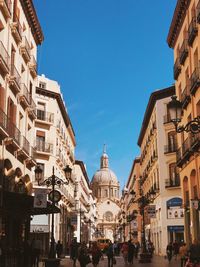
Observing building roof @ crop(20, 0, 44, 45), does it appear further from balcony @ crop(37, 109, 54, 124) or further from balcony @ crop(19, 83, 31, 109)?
balcony @ crop(37, 109, 54, 124)

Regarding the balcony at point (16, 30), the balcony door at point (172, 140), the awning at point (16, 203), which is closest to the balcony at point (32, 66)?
the balcony at point (16, 30)

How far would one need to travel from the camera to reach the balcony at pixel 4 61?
2461 cm

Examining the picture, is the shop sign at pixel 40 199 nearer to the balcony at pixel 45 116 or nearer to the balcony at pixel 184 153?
the balcony at pixel 184 153

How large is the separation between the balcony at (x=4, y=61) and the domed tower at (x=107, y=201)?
14865 cm

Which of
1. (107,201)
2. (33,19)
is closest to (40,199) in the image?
(33,19)

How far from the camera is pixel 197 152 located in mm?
28031

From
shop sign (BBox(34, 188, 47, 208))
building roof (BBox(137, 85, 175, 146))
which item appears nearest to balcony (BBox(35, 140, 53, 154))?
building roof (BBox(137, 85, 175, 146))

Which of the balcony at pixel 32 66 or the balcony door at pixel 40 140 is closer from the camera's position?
the balcony at pixel 32 66

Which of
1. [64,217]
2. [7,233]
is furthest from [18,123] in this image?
[64,217]

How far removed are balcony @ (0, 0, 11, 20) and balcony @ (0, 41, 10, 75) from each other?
210cm

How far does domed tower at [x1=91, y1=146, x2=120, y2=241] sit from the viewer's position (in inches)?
7106

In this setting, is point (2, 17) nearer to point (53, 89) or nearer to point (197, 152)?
point (197, 152)

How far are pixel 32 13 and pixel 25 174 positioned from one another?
11.5m

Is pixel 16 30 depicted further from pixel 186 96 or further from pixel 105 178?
pixel 105 178
